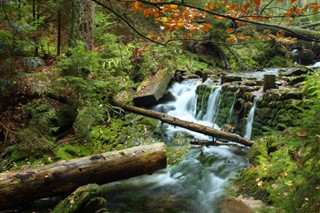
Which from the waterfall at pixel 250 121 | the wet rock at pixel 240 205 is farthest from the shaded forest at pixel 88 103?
the waterfall at pixel 250 121

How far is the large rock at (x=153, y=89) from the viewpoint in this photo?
10591 millimetres

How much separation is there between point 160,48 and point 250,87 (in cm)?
527

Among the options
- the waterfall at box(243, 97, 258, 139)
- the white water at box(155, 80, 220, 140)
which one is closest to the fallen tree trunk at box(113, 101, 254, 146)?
the waterfall at box(243, 97, 258, 139)

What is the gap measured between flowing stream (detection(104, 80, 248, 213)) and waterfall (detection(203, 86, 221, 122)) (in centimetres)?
240

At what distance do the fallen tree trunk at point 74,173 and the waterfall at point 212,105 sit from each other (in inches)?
171

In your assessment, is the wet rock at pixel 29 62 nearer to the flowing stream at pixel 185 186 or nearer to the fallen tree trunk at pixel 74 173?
the fallen tree trunk at pixel 74 173

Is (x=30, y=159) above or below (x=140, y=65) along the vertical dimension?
below

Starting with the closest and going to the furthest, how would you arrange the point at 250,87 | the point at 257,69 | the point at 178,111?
the point at 250,87 < the point at 178,111 < the point at 257,69

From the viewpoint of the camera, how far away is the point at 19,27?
254 inches

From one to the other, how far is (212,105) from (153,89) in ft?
7.59

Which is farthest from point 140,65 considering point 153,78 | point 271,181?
point 271,181

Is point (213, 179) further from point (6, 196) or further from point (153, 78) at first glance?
point (153, 78)

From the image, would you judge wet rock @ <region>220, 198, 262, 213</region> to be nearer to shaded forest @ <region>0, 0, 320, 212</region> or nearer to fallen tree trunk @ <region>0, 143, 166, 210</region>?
shaded forest @ <region>0, 0, 320, 212</region>

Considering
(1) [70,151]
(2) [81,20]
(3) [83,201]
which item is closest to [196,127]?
(1) [70,151]
